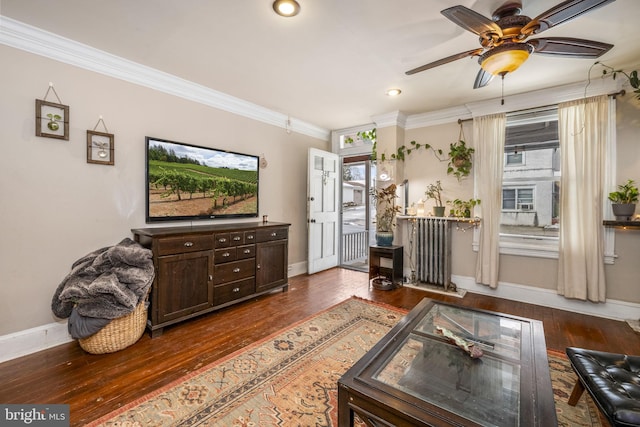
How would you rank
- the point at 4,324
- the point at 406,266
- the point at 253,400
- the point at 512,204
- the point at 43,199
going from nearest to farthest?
the point at 253,400 → the point at 4,324 → the point at 43,199 → the point at 512,204 → the point at 406,266

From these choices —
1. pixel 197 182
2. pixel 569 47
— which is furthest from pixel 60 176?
pixel 569 47

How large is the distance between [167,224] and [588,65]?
471 centimetres

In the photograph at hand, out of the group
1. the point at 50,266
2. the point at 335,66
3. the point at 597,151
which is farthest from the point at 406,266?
the point at 50,266

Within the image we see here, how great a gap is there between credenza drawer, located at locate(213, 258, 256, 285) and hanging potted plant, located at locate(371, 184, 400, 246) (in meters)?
1.97

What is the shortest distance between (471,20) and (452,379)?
2.01 metres

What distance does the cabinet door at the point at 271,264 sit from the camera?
135 inches

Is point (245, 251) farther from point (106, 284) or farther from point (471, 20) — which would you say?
point (471, 20)

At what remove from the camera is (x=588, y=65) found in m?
2.72

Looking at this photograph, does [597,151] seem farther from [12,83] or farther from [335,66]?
[12,83]

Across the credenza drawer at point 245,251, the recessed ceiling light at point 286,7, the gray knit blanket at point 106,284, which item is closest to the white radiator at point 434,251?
the credenza drawer at point 245,251

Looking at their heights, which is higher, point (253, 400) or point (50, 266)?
point (50, 266)

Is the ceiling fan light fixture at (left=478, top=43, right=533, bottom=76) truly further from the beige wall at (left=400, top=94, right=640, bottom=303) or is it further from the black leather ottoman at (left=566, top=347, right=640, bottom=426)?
the beige wall at (left=400, top=94, right=640, bottom=303)

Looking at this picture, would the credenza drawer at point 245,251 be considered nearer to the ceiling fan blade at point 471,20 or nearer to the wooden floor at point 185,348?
A: the wooden floor at point 185,348

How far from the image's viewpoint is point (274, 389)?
183cm
